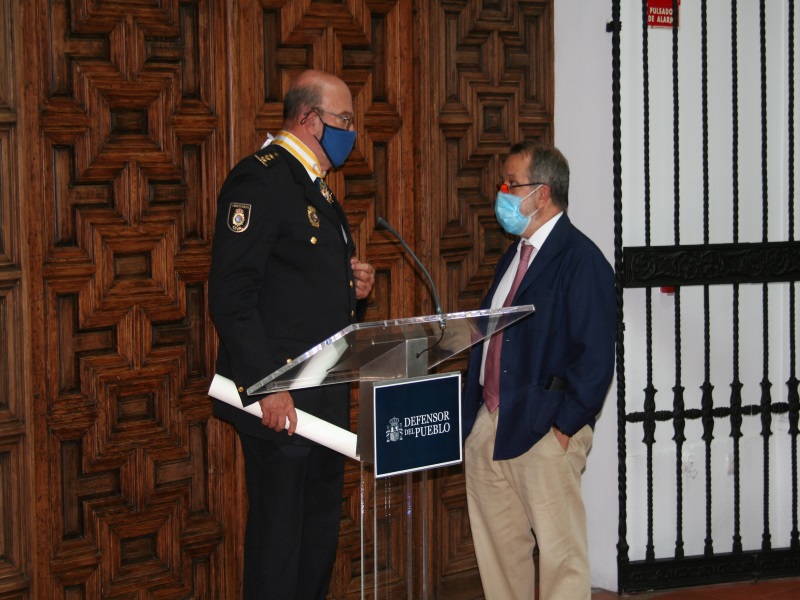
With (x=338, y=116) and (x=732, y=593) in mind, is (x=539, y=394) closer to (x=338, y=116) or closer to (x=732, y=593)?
(x=338, y=116)

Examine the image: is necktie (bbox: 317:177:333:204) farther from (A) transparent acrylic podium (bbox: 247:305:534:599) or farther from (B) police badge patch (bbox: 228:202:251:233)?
(A) transparent acrylic podium (bbox: 247:305:534:599)

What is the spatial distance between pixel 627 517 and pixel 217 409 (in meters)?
1.88

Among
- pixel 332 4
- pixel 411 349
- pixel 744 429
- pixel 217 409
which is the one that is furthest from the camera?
pixel 744 429

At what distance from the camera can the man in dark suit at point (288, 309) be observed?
2.68m

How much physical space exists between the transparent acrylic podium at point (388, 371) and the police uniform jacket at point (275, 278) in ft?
1.04

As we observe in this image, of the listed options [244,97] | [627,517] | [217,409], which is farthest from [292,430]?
[627,517]

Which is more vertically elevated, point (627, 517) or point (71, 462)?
point (71, 462)

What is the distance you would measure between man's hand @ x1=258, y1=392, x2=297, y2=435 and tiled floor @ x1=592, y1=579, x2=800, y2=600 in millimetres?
1866

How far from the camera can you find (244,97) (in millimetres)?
3299

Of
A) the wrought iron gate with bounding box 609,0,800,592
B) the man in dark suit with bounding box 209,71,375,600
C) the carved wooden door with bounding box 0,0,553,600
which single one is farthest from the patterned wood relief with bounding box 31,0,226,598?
the wrought iron gate with bounding box 609,0,800,592

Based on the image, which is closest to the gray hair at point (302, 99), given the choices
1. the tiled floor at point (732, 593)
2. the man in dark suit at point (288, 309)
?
the man in dark suit at point (288, 309)

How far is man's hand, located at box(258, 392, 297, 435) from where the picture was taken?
8.64 ft

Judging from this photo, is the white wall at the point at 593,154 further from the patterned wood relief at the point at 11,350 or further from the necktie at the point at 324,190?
the patterned wood relief at the point at 11,350

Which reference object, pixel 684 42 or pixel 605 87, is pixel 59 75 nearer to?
pixel 605 87
